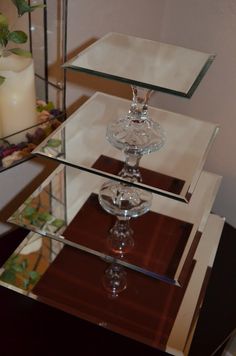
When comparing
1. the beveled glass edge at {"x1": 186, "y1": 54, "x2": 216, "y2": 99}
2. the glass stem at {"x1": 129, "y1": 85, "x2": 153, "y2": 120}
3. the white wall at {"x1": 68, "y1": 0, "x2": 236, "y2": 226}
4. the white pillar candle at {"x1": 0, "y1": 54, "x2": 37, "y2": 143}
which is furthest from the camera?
the white wall at {"x1": 68, "y1": 0, "x2": 236, "y2": 226}

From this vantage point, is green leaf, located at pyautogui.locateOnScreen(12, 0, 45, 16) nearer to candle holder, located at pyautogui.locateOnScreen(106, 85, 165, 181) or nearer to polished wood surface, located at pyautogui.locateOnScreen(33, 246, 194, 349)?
candle holder, located at pyautogui.locateOnScreen(106, 85, 165, 181)

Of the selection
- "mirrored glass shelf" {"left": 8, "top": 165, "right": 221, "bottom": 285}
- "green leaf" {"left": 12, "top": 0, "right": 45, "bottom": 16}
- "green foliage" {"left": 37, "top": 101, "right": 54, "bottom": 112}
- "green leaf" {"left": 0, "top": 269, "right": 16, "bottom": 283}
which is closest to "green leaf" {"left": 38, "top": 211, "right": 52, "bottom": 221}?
"mirrored glass shelf" {"left": 8, "top": 165, "right": 221, "bottom": 285}

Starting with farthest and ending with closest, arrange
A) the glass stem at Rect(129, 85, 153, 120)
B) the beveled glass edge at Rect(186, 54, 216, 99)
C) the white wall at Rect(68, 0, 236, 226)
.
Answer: the white wall at Rect(68, 0, 236, 226)
the glass stem at Rect(129, 85, 153, 120)
the beveled glass edge at Rect(186, 54, 216, 99)

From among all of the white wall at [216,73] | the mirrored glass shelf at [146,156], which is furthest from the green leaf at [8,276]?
the white wall at [216,73]

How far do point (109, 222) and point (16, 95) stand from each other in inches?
10.7

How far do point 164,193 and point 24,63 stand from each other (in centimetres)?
34

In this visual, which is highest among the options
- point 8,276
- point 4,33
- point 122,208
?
point 4,33

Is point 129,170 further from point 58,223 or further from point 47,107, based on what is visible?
point 47,107

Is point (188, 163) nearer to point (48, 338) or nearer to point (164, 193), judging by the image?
point (164, 193)

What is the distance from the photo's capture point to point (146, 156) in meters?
0.71

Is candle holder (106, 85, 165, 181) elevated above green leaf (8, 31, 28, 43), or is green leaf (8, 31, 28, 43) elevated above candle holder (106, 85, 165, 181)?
green leaf (8, 31, 28, 43)

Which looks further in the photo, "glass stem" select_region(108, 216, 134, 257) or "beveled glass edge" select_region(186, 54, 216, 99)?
"glass stem" select_region(108, 216, 134, 257)

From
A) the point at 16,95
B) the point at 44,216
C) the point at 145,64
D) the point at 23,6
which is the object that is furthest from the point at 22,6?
the point at 44,216

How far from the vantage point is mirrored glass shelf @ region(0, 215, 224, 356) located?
26.0 inches
